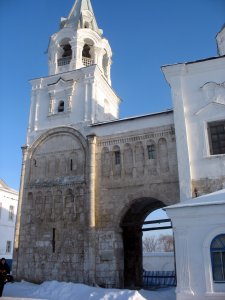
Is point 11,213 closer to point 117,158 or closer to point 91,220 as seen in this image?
point 91,220

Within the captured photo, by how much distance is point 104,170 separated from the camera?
16.1 metres

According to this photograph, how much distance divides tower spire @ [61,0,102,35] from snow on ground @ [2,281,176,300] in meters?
15.7

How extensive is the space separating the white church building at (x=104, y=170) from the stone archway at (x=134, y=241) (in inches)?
2.4

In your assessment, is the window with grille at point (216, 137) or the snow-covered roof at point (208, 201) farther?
the window with grille at point (216, 137)

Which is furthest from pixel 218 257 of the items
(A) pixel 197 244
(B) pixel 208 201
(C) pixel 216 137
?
(C) pixel 216 137

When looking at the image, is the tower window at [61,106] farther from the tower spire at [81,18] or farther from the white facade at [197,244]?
the white facade at [197,244]

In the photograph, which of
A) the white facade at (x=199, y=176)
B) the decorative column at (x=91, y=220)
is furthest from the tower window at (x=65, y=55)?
the white facade at (x=199, y=176)

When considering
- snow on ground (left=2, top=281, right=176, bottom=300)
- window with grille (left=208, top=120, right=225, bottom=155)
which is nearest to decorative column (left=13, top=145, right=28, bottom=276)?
snow on ground (left=2, top=281, right=176, bottom=300)

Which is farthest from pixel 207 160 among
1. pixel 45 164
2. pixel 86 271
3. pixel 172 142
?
pixel 45 164

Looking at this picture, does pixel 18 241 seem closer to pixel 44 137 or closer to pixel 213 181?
pixel 44 137

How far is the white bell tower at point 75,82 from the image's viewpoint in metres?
18.4

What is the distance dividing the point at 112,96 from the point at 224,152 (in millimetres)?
9703

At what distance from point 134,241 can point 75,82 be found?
10078 mm

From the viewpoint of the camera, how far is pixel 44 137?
18281 mm
